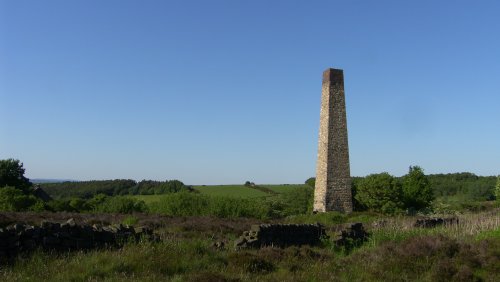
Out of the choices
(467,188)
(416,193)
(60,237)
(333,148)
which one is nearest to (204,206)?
(333,148)

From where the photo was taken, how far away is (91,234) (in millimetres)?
10125

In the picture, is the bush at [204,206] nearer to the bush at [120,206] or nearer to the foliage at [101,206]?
the bush at [120,206]

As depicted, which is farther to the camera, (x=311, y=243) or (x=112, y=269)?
(x=311, y=243)

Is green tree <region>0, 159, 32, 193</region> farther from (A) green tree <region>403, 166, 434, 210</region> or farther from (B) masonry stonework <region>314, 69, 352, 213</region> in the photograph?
(A) green tree <region>403, 166, 434, 210</region>

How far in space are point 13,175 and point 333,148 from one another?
3194 centimetres

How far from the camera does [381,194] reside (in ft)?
127

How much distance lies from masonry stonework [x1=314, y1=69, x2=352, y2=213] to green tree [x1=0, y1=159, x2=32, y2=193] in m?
28.6

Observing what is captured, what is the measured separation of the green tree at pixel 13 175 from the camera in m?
43.1

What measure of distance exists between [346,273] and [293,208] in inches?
1481

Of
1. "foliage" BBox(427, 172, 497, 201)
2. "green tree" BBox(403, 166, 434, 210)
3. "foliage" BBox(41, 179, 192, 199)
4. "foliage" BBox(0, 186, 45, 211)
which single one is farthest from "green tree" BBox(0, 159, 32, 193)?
"foliage" BBox(427, 172, 497, 201)

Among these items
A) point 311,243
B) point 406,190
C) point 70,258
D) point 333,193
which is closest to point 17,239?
point 70,258

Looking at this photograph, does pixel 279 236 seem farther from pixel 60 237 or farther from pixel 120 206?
pixel 120 206

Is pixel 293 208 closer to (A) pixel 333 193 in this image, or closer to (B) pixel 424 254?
(A) pixel 333 193

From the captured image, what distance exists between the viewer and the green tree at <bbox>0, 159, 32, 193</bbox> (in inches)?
1695
